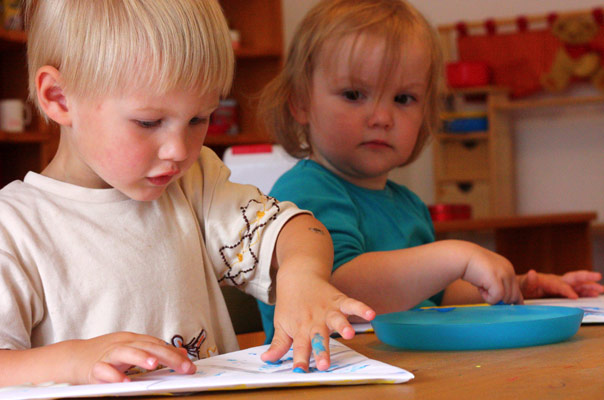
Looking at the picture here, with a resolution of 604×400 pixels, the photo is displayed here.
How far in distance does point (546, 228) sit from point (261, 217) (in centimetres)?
241

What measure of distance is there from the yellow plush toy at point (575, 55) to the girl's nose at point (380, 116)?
339 centimetres

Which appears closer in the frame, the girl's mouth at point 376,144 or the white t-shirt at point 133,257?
the white t-shirt at point 133,257

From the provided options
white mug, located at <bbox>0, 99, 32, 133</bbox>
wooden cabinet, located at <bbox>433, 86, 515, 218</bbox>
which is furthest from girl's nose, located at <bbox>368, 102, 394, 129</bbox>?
wooden cabinet, located at <bbox>433, 86, 515, 218</bbox>

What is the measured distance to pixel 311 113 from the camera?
125 cm

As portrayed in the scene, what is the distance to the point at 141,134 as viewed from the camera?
74cm

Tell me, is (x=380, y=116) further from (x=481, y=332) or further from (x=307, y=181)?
(x=481, y=332)

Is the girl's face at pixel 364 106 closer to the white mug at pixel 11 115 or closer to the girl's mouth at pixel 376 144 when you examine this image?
the girl's mouth at pixel 376 144

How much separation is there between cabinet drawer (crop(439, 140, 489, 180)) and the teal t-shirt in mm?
3154

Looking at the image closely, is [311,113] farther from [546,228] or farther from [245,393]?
[546,228]

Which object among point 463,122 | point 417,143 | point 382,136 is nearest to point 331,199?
point 382,136

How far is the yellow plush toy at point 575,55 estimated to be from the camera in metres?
4.20

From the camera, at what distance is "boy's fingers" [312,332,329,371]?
Result: 0.56m

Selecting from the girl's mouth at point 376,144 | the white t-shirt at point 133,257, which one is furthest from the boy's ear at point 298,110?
the white t-shirt at point 133,257

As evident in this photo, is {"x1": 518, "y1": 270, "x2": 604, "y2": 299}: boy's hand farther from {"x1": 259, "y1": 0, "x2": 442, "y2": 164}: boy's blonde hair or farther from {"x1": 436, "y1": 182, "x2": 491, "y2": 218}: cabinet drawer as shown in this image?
{"x1": 436, "y1": 182, "x2": 491, "y2": 218}: cabinet drawer
